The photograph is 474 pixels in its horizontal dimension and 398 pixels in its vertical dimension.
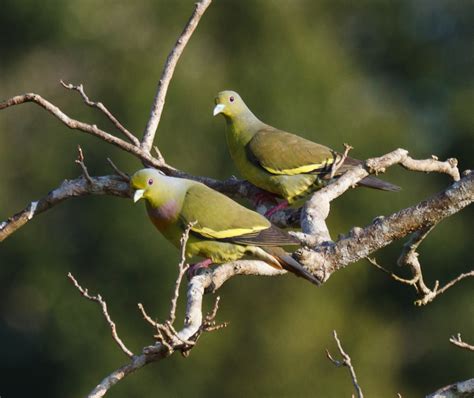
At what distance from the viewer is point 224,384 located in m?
17.9

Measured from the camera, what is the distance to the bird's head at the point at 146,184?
6.41 meters

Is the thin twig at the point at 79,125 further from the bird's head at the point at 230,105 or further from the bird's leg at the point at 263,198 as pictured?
the bird's head at the point at 230,105

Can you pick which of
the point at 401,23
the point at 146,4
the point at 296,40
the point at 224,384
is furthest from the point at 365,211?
the point at 401,23

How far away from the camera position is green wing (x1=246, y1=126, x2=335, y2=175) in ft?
25.1

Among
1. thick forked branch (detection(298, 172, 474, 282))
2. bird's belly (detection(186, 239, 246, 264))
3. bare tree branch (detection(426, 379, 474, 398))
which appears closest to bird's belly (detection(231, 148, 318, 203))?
bird's belly (detection(186, 239, 246, 264))

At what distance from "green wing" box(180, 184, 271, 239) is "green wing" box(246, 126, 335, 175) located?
3.75 feet

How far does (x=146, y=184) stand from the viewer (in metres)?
6.42

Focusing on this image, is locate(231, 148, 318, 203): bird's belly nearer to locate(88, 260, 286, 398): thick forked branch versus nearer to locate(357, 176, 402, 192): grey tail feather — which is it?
locate(357, 176, 402, 192): grey tail feather

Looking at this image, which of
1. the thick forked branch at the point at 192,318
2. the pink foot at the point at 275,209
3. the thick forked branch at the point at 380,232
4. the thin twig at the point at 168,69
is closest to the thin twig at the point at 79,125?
the thin twig at the point at 168,69

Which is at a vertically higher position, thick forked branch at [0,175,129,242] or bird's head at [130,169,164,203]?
bird's head at [130,169,164,203]

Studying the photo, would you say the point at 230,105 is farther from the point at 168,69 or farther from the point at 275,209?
the point at 168,69

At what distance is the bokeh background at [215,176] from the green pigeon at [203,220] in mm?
10037

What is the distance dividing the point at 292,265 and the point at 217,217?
639 mm

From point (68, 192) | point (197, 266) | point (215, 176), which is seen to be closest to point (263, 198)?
point (197, 266)
